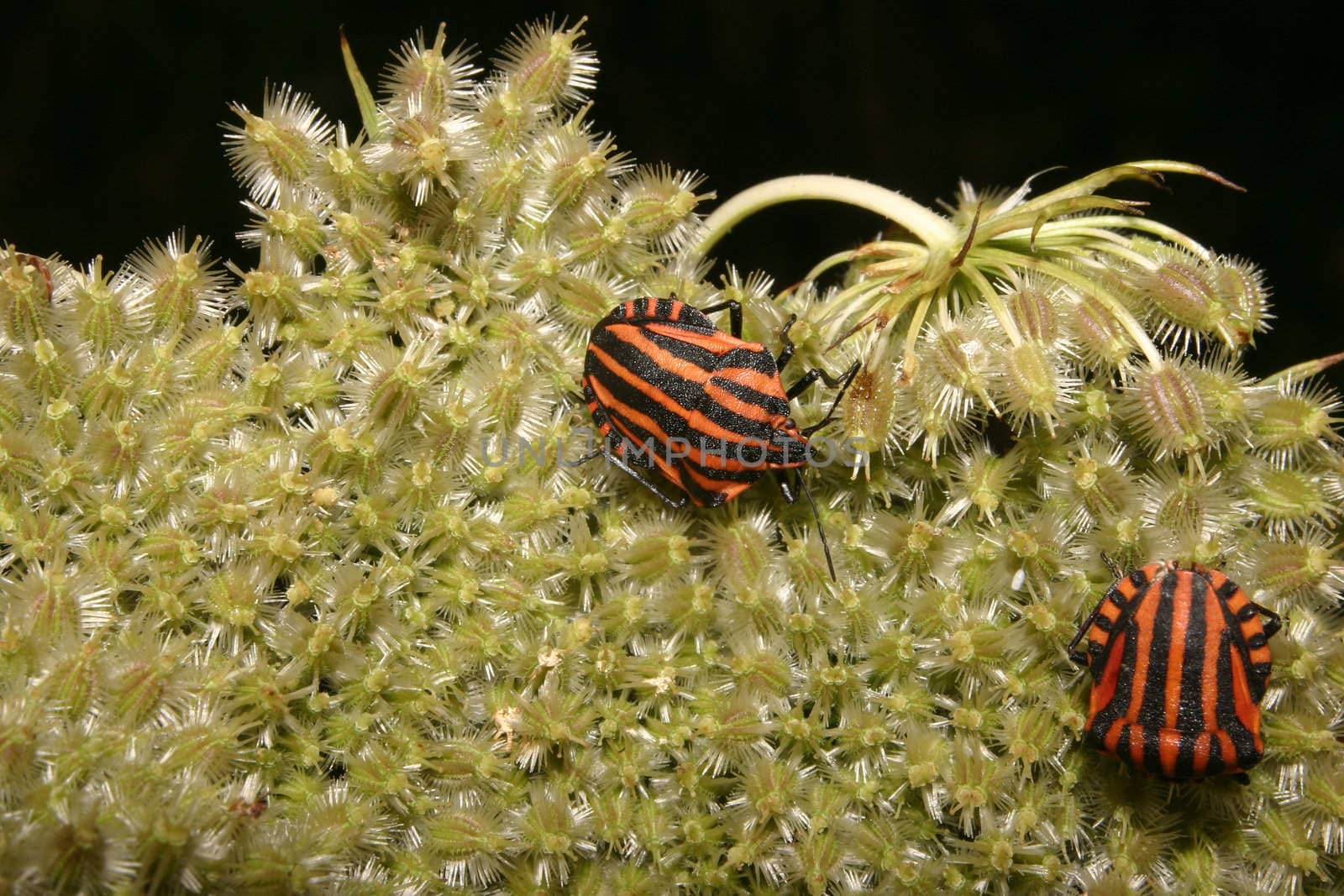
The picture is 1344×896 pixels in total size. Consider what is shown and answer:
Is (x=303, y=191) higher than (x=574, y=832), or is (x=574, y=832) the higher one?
(x=303, y=191)

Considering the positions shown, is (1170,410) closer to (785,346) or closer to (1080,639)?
(1080,639)

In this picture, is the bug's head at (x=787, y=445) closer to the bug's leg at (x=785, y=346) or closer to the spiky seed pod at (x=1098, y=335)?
the bug's leg at (x=785, y=346)

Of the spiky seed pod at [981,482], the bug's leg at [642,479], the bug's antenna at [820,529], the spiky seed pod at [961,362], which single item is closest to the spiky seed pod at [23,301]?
the bug's leg at [642,479]

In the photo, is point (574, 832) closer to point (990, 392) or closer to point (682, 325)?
point (682, 325)

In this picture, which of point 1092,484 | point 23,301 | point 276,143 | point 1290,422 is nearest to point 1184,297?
point 1290,422

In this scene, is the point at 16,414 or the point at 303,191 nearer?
the point at 16,414

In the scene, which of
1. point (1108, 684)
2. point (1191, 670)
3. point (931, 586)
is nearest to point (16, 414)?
point (931, 586)

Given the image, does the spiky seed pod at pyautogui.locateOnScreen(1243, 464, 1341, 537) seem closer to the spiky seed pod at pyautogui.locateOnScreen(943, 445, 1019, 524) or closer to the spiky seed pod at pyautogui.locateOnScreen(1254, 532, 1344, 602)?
the spiky seed pod at pyautogui.locateOnScreen(1254, 532, 1344, 602)
